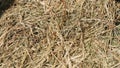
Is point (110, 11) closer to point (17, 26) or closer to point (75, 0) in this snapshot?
point (75, 0)

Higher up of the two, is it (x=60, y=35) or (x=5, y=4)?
(x=5, y=4)

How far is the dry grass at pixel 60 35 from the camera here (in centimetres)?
200

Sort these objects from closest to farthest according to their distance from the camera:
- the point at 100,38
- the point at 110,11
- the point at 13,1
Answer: the point at 100,38 → the point at 110,11 → the point at 13,1

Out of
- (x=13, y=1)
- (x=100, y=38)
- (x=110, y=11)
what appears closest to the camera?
(x=100, y=38)

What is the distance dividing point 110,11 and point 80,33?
278 millimetres

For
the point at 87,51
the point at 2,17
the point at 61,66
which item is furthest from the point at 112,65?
the point at 2,17

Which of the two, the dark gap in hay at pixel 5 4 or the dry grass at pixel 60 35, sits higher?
the dark gap in hay at pixel 5 4

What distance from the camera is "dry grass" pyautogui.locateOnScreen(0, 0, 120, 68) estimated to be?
2.00 metres

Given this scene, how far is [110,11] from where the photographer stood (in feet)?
7.32

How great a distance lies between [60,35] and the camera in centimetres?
210

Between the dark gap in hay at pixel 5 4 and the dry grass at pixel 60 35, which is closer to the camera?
the dry grass at pixel 60 35

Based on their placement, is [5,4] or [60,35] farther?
[5,4]

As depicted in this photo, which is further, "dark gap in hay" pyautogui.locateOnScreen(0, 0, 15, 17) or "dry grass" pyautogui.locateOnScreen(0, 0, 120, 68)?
"dark gap in hay" pyautogui.locateOnScreen(0, 0, 15, 17)

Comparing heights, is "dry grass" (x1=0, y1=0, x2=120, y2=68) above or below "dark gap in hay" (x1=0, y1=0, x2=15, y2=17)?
below
